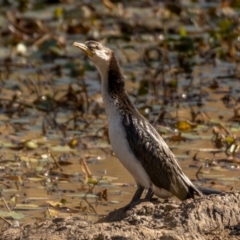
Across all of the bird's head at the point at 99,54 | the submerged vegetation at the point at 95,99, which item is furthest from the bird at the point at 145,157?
the submerged vegetation at the point at 95,99

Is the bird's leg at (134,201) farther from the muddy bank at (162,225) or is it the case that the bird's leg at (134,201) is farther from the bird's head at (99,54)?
the bird's head at (99,54)

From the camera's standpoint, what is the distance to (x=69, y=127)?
35.8ft

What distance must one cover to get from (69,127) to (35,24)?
4.94 metres

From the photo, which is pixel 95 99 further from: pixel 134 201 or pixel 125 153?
pixel 134 201

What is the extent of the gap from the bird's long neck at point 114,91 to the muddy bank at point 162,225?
1033mm

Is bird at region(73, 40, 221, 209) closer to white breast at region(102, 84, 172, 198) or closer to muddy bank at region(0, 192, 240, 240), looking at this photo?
white breast at region(102, 84, 172, 198)

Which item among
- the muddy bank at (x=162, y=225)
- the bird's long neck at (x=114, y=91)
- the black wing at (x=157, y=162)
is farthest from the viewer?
the bird's long neck at (x=114, y=91)

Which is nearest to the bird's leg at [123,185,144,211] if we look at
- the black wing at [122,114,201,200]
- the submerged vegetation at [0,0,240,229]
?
the black wing at [122,114,201,200]

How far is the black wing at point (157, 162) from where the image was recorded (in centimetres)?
716

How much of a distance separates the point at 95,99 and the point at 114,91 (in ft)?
14.0

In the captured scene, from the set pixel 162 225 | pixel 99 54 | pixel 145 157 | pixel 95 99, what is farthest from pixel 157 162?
pixel 95 99

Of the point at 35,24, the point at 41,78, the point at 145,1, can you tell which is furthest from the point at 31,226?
the point at 145,1

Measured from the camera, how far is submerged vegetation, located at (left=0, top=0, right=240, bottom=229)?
8508 mm

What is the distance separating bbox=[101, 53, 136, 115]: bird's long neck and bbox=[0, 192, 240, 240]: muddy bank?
1.03 metres
